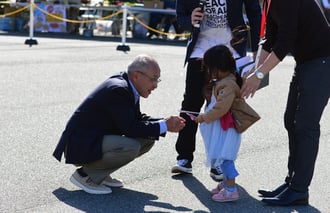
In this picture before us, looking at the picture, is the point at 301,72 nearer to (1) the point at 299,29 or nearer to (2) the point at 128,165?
(1) the point at 299,29

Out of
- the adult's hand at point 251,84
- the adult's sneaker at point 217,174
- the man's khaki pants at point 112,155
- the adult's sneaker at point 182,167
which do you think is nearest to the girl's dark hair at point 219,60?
the adult's hand at point 251,84

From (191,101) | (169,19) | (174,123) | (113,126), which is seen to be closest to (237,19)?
(191,101)

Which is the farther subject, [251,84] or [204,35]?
[204,35]

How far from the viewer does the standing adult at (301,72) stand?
13.6 feet

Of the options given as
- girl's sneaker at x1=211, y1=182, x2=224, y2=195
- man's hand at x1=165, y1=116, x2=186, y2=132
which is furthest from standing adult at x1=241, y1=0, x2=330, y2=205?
man's hand at x1=165, y1=116, x2=186, y2=132

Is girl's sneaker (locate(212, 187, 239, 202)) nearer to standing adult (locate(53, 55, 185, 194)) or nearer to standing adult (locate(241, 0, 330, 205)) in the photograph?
standing adult (locate(241, 0, 330, 205))

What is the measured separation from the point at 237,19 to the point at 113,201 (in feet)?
5.91

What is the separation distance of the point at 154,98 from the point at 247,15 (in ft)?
12.4

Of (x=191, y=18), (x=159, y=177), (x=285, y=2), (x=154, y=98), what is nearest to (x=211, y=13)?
(x=191, y=18)

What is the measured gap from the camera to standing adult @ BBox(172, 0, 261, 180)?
16.7 feet

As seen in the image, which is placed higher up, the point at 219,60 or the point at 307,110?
the point at 219,60

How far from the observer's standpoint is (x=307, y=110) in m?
4.31

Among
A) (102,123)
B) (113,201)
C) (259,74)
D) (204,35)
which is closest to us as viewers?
(259,74)

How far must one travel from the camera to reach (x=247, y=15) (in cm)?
520
